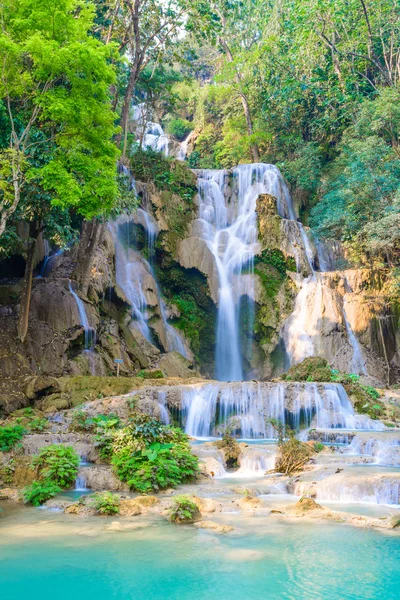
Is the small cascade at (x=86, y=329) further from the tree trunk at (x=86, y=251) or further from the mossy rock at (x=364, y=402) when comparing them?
the mossy rock at (x=364, y=402)

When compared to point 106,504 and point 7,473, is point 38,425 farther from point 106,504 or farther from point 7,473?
point 106,504

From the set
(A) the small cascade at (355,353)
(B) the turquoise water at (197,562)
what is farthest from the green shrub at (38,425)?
(A) the small cascade at (355,353)

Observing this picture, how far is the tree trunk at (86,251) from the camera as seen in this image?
1856 cm

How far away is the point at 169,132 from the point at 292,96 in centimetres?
1584

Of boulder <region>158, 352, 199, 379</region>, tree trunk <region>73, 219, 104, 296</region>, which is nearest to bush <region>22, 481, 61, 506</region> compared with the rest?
tree trunk <region>73, 219, 104, 296</region>

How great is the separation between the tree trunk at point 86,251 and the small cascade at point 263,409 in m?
6.42

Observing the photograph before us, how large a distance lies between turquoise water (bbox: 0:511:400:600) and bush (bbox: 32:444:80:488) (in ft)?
6.26

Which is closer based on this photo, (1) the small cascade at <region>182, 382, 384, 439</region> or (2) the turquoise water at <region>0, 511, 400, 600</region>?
(2) the turquoise water at <region>0, 511, 400, 600</region>

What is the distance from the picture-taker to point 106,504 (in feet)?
24.6

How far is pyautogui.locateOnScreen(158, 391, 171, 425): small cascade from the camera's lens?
1409 cm

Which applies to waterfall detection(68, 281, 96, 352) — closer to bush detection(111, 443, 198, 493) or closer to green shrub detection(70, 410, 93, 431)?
green shrub detection(70, 410, 93, 431)

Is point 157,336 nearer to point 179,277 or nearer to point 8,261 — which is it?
point 179,277

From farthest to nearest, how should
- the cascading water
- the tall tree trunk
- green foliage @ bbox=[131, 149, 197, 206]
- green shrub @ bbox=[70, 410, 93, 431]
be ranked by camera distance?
the tall tree trunk
green foliage @ bbox=[131, 149, 197, 206]
the cascading water
green shrub @ bbox=[70, 410, 93, 431]

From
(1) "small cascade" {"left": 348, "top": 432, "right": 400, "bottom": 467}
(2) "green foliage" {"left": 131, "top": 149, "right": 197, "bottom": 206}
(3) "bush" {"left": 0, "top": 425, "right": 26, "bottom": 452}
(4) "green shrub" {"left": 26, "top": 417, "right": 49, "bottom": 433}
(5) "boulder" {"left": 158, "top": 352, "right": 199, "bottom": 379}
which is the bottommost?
(1) "small cascade" {"left": 348, "top": 432, "right": 400, "bottom": 467}
